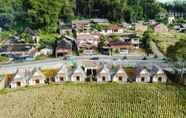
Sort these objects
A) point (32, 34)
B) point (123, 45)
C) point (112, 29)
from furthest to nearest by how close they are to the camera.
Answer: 1. point (112, 29)
2. point (32, 34)
3. point (123, 45)

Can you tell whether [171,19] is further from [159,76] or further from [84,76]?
[84,76]

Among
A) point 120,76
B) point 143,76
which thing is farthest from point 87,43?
point 143,76

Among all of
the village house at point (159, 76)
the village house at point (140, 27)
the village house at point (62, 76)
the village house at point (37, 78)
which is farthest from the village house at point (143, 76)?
the village house at point (140, 27)

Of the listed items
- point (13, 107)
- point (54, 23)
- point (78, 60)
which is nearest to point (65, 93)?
point (13, 107)

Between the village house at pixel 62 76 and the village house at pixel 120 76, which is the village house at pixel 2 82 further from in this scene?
the village house at pixel 120 76

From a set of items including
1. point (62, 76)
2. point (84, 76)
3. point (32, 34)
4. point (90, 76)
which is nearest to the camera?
point (62, 76)

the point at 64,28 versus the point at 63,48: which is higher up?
the point at 64,28

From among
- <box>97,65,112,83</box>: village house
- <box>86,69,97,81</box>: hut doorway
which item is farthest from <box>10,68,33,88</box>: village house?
<box>97,65,112,83</box>: village house
